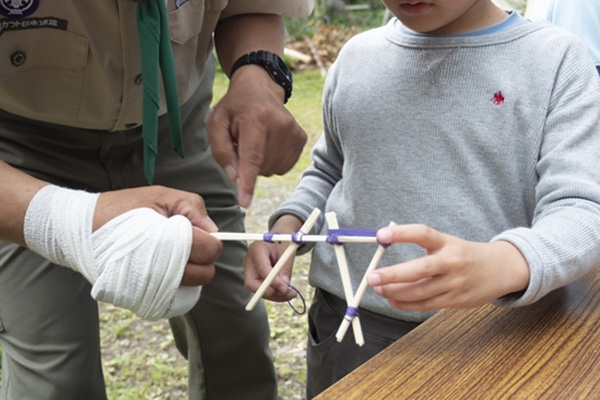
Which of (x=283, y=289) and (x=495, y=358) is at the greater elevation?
(x=495, y=358)

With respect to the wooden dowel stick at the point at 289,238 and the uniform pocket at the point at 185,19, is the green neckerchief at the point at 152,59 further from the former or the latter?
the wooden dowel stick at the point at 289,238

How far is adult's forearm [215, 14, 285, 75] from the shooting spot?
1642 millimetres

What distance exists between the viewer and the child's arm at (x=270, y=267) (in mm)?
1242

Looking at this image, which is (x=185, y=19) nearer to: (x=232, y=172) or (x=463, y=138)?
(x=232, y=172)

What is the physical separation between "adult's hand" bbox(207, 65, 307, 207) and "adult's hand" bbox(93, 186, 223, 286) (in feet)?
0.56

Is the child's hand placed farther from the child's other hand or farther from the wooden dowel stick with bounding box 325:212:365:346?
the child's other hand

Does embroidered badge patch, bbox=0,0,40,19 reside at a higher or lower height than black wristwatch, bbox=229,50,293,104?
higher

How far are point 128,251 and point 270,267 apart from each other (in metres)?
0.32

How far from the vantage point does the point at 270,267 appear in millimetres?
1265

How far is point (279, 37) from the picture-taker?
1692mm

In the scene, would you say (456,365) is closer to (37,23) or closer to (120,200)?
(120,200)

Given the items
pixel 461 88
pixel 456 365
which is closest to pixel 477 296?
pixel 456 365

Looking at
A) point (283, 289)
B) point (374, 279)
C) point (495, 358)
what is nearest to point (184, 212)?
point (283, 289)

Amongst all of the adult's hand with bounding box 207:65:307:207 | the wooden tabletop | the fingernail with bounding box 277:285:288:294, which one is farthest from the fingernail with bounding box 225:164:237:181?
the wooden tabletop
